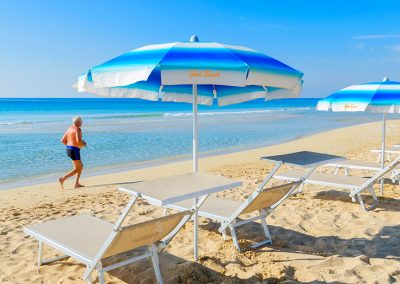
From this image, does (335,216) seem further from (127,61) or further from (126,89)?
(127,61)

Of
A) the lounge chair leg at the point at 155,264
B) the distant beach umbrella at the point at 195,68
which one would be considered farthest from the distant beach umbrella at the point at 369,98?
the lounge chair leg at the point at 155,264

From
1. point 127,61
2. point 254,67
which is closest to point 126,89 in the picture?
point 127,61

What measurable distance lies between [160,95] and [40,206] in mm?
3689

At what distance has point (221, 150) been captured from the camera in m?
14.8

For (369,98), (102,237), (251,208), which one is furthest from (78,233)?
(369,98)

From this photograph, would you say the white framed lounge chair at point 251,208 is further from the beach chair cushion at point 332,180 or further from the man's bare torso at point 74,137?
the man's bare torso at point 74,137

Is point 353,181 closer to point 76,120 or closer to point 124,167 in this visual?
point 76,120

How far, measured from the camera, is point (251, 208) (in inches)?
160

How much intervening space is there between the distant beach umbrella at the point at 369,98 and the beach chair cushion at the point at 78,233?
12.4 feet

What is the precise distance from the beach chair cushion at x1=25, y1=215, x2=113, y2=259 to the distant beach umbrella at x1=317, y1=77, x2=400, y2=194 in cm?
379

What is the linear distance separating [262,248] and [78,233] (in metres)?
1.88

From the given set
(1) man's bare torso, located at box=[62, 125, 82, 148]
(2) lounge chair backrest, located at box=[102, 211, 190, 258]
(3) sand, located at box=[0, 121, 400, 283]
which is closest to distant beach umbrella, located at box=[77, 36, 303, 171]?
(2) lounge chair backrest, located at box=[102, 211, 190, 258]

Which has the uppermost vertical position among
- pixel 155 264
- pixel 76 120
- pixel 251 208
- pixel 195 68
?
pixel 195 68

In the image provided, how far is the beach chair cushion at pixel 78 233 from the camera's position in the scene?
3.31m
